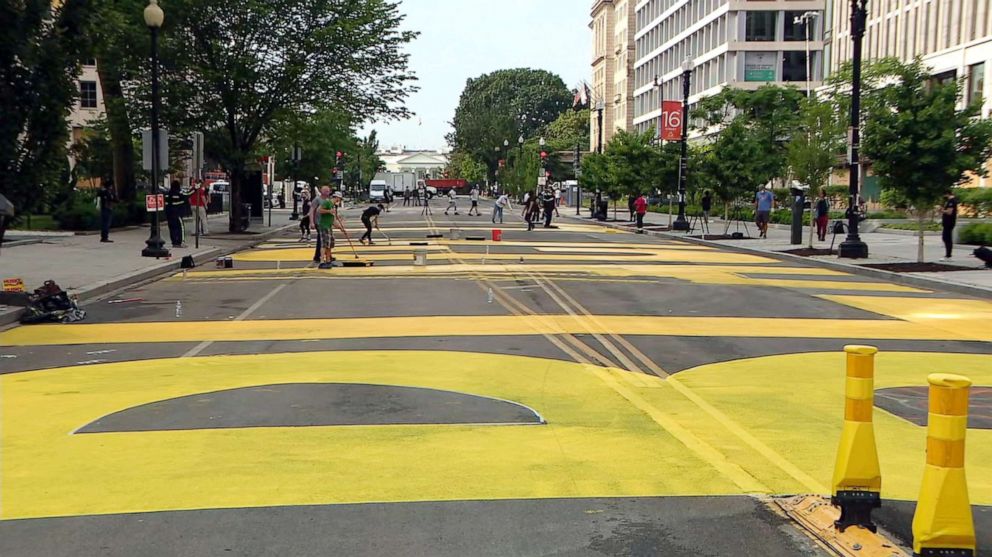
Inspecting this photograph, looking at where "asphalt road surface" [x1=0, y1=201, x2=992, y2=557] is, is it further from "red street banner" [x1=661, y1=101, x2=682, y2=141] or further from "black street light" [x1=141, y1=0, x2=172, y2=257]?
"red street banner" [x1=661, y1=101, x2=682, y2=141]

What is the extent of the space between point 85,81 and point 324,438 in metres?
92.3

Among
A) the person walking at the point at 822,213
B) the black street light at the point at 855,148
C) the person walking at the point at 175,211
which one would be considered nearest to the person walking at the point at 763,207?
the person walking at the point at 822,213

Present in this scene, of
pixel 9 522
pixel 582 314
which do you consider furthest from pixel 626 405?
pixel 582 314

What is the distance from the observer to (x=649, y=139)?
57812 mm

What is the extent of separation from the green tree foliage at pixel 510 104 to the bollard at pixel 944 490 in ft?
485

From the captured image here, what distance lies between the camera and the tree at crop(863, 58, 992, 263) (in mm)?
23141

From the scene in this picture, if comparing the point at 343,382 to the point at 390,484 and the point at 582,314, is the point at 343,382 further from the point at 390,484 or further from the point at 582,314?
the point at 582,314

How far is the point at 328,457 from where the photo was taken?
691 centimetres

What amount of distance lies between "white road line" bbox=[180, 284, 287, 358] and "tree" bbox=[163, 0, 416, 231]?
62.6ft

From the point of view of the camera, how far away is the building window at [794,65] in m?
86.9

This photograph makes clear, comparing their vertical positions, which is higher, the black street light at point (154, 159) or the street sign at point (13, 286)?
the black street light at point (154, 159)

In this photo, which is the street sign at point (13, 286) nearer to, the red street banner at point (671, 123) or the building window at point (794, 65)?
the red street banner at point (671, 123)

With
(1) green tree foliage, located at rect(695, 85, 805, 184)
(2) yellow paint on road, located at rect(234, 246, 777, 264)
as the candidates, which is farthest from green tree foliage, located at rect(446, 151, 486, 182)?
(2) yellow paint on road, located at rect(234, 246, 777, 264)

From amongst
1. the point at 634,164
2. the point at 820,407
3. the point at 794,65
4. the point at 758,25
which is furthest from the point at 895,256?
the point at 794,65
